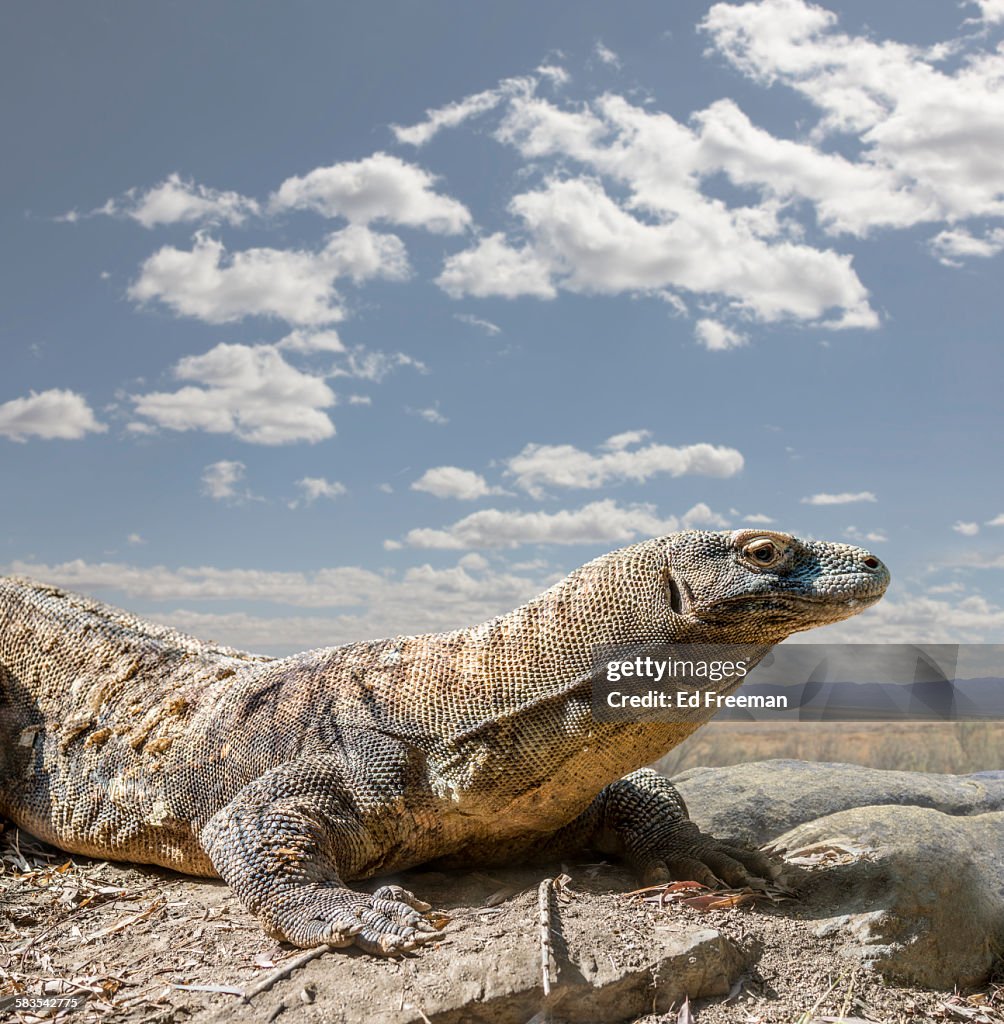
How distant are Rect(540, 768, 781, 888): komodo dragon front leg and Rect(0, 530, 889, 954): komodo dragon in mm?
15

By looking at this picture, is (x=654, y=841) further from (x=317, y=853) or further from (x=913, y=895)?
(x=317, y=853)

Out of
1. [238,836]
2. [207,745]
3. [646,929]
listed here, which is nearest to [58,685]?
[207,745]

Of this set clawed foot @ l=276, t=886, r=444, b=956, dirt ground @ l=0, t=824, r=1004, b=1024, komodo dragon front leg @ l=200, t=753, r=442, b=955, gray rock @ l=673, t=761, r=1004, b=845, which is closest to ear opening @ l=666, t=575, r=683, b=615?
dirt ground @ l=0, t=824, r=1004, b=1024

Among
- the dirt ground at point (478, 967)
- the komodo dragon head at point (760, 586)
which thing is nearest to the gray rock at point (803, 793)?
the dirt ground at point (478, 967)

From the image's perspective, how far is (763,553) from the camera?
21.6 ft

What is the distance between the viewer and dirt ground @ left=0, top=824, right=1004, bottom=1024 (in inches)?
216

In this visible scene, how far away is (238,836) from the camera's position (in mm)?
6672

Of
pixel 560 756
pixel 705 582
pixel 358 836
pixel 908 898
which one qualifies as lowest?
pixel 908 898

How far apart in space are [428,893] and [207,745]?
2.14 metres

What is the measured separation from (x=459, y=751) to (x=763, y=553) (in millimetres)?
2309

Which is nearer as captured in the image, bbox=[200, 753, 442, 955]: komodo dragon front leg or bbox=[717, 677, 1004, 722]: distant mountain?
bbox=[200, 753, 442, 955]: komodo dragon front leg

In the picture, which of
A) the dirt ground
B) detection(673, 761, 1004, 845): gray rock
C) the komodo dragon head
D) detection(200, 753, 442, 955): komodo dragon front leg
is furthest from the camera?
detection(673, 761, 1004, 845): gray rock

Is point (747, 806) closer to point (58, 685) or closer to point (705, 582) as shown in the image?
point (705, 582)

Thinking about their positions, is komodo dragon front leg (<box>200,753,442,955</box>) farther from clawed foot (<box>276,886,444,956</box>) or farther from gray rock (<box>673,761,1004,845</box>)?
gray rock (<box>673,761,1004,845</box>)
